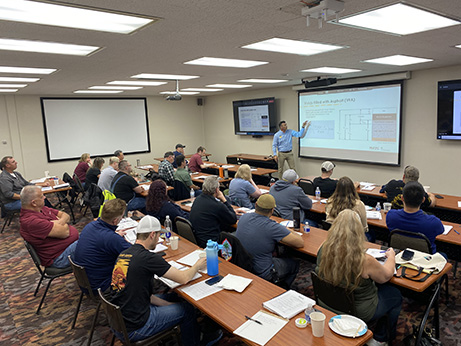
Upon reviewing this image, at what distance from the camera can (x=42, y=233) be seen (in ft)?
11.6

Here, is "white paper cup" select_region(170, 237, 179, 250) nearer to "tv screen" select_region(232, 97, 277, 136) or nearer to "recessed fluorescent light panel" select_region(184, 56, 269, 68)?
"recessed fluorescent light panel" select_region(184, 56, 269, 68)

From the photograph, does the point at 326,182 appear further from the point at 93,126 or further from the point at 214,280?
the point at 93,126

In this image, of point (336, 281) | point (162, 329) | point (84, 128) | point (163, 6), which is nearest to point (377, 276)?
point (336, 281)

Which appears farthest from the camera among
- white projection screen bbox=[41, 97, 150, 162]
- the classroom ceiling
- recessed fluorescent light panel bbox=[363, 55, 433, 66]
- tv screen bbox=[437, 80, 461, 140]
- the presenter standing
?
white projection screen bbox=[41, 97, 150, 162]

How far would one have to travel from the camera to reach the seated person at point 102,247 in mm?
2887

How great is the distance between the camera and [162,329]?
2.48 metres

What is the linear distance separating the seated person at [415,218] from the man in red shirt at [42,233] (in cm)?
370

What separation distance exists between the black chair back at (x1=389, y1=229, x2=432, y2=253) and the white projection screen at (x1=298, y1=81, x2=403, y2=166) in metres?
4.97

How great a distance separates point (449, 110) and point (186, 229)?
19.4 feet

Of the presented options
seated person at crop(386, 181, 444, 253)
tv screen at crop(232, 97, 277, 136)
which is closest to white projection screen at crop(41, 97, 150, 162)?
tv screen at crop(232, 97, 277, 136)

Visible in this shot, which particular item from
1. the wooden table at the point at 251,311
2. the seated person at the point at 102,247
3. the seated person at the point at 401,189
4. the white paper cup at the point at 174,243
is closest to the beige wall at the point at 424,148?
the seated person at the point at 401,189

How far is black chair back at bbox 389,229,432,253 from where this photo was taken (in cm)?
298

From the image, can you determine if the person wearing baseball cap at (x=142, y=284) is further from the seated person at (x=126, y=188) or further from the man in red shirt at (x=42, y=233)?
the seated person at (x=126, y=188)

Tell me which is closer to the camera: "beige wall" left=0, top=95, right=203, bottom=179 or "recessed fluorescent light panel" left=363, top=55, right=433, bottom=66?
"recessed fluorescent light panel" left=363, top=55, right=433, bottom=66
